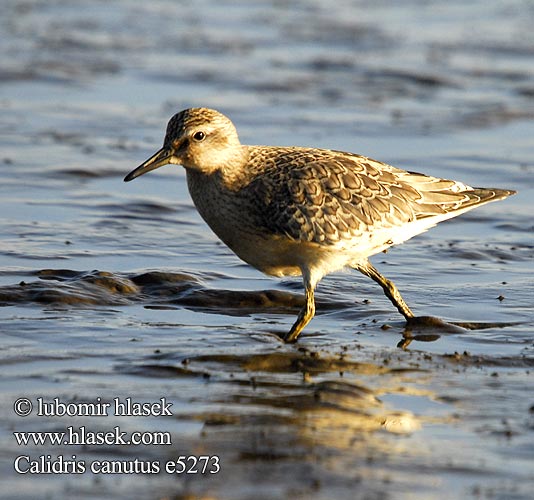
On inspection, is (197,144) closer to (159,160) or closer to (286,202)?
(159,160)

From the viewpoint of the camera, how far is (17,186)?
40.6 ft

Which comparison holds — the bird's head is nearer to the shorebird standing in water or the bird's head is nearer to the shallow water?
the shorebird standing in water

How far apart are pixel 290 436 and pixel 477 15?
56.6ft

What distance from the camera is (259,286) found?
9828 mm

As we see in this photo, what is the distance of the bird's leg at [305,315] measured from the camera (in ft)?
27.9

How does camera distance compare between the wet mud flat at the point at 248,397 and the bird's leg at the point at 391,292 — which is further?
the bird's leg at the point at 391,292

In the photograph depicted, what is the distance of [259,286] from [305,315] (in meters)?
1.30

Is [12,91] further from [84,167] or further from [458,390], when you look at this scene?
[458,390]

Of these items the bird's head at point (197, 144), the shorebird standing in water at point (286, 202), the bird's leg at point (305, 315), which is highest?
the bird's head at point (197, 144)

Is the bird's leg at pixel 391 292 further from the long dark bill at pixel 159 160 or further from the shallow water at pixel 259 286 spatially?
the long dark bill at pixel 159 160

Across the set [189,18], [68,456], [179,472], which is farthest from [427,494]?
[189,18]
